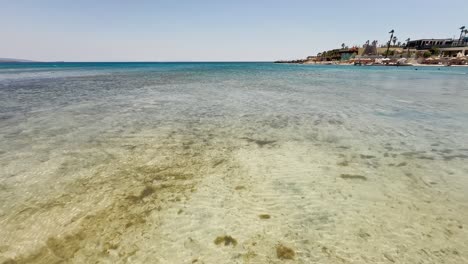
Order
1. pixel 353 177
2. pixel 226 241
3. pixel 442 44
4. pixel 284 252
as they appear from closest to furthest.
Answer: pixel 284 252, pixel 226 241, pixel 353 177, pixel 442 44

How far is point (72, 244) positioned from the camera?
3.67m

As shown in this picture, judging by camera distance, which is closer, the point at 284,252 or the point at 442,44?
the point at 284,252

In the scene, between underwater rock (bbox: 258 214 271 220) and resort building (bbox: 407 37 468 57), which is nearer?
underwater rock (bbox: 258 214 271 220)

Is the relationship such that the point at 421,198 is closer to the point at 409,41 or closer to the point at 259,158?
the point at 259,158

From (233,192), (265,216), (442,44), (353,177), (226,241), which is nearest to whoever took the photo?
(226,241)

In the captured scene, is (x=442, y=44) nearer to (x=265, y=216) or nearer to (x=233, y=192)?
(x=233, y=192)

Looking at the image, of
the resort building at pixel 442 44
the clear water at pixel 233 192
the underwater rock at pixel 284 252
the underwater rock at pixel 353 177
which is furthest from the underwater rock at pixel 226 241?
the resort building at pixel 442 44

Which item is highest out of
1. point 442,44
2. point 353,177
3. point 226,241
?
point 442,44

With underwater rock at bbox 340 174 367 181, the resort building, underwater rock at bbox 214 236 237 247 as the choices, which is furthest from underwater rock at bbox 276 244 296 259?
the resort building

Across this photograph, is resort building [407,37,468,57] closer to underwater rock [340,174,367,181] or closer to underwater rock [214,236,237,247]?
underwater rock [340,174,367,181]

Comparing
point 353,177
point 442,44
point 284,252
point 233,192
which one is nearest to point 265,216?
point 284,252

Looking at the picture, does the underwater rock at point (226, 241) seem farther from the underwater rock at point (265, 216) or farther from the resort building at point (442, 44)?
the resort building at point (442, 44)

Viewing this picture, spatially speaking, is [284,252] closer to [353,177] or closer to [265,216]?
[265,216]

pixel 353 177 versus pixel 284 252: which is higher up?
pixel 284 252
